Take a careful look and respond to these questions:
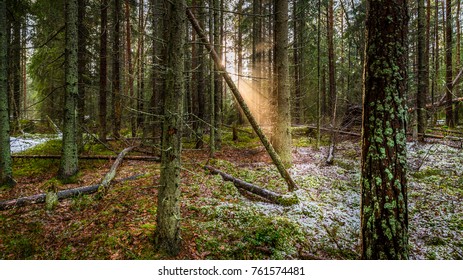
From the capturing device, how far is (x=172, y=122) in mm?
3428

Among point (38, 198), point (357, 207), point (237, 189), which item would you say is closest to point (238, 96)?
point (237, 189)

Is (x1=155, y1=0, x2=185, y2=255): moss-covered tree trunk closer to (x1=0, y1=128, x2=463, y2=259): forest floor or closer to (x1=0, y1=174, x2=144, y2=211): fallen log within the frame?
(x1=0, y1=128, x2=463, y2=259): forest floor

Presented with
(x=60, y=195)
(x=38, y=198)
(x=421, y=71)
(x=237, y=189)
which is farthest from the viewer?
(x=421, y=71)

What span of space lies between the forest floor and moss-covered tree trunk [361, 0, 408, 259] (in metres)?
1.48

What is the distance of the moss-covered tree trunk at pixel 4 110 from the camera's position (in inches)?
227

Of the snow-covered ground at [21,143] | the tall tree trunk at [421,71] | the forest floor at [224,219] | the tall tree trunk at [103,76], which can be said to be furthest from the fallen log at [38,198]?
the tall tree trunk at [421,71]

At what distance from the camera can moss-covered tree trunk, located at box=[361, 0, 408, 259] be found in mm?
2824

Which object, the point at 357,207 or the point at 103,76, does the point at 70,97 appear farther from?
the point at 357,207

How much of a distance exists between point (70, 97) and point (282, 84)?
22.7 ft

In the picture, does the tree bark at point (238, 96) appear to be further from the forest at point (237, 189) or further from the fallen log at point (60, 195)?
the fallen log at point (60, 195)

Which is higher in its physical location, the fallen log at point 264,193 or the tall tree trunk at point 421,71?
the tall tree trunk at point 421,71

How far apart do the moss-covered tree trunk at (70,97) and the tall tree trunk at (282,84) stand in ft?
21.3

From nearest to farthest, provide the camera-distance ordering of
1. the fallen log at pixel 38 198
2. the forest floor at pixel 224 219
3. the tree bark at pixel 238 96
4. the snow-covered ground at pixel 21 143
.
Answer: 1. the forest floor at pixel 224 219
2. the tree bark at pixel 238 96
3. the fallen log at pixel 38 198
4. the snow-covered ground at pixel 21 143
